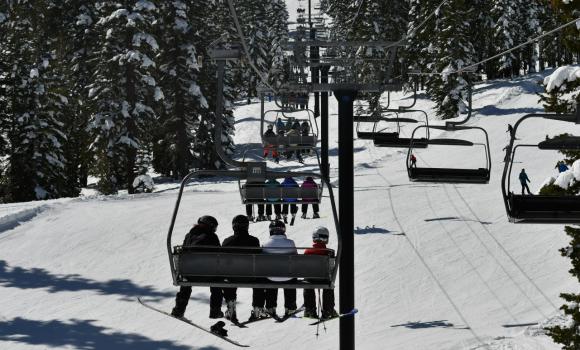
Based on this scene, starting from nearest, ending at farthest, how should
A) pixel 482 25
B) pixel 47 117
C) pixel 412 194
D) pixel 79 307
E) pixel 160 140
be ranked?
pixel 79 307
pixel 412 194
pixel 47 117
pixel 160 140
pixel 482 25

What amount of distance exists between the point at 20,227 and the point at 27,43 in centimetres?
1390

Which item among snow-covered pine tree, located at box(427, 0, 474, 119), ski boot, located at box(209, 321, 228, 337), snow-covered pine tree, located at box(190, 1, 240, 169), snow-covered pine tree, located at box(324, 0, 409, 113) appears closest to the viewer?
ski boot, located at box(209, 321, 228, 337)

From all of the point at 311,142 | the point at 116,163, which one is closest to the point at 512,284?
the point at 311,142

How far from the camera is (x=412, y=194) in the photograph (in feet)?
104

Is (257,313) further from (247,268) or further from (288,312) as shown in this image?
(247,268)

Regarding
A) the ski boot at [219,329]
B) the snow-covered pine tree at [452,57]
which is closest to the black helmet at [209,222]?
the ski boot at [219,329]

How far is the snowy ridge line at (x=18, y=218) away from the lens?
27.5m

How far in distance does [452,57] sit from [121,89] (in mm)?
24225

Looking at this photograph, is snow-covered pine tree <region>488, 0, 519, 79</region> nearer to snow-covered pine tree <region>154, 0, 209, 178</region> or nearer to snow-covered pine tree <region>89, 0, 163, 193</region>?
snow-covered pine tree <region>154, 0, 209, 178</region>

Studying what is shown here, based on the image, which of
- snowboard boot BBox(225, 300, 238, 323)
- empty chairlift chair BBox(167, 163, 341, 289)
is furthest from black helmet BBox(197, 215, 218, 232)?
snowboard boot BBox(225, 300, 238, 323)

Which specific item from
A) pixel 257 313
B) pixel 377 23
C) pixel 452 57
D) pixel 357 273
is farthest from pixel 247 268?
pixel 377 23

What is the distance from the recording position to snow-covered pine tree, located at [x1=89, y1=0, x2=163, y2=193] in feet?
115

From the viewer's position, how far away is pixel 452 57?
5156 cm

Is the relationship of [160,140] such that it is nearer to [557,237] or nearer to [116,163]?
[116,163]
